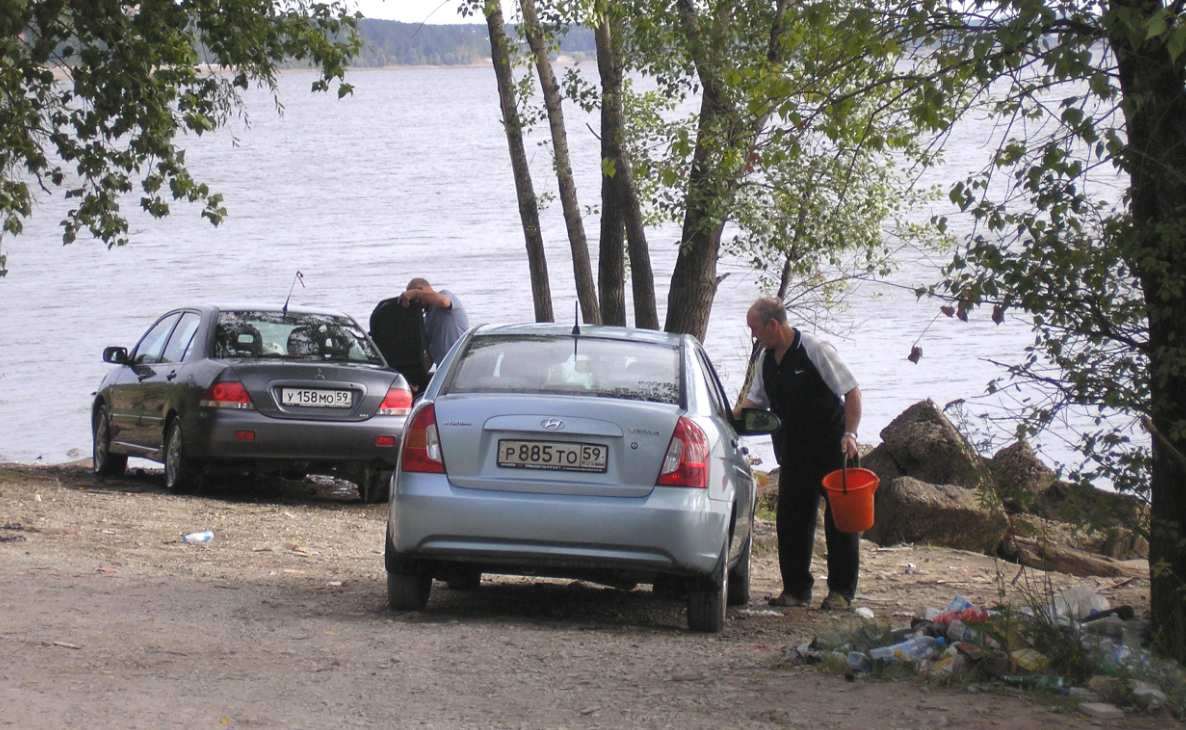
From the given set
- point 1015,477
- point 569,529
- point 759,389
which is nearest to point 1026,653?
point 1015,477

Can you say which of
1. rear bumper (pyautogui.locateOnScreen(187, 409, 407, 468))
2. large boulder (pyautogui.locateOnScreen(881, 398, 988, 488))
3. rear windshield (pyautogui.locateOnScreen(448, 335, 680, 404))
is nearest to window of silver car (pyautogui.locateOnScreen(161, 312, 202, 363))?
rear bumper (pyautogui.locateOnScreen(187, 409, 407, 468))

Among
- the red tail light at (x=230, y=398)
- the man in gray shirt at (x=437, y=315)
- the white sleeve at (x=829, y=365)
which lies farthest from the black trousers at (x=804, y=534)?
the man in gray shirt at (x=437, y=315)

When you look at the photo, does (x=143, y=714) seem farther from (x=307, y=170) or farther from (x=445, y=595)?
(x=307, y=170)

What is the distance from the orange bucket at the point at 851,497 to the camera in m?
7.43

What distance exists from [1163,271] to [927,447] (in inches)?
385

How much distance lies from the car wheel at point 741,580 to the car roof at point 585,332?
1.23 meters

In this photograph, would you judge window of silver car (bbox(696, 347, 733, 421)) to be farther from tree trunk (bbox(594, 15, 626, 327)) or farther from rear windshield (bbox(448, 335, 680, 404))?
tree trunk (bbox(594, 15, 626, 327))

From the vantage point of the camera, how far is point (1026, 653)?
5.44m

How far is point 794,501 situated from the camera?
7.96m

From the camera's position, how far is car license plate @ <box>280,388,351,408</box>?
11031mm

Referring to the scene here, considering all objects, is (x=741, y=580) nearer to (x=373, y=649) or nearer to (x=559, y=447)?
(x=559, y=447)

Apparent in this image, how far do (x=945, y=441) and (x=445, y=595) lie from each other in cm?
868

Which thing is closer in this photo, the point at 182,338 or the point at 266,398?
the point at 266,398

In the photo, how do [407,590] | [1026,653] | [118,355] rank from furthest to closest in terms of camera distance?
[118,355]
[407,590]
[1026,653]
